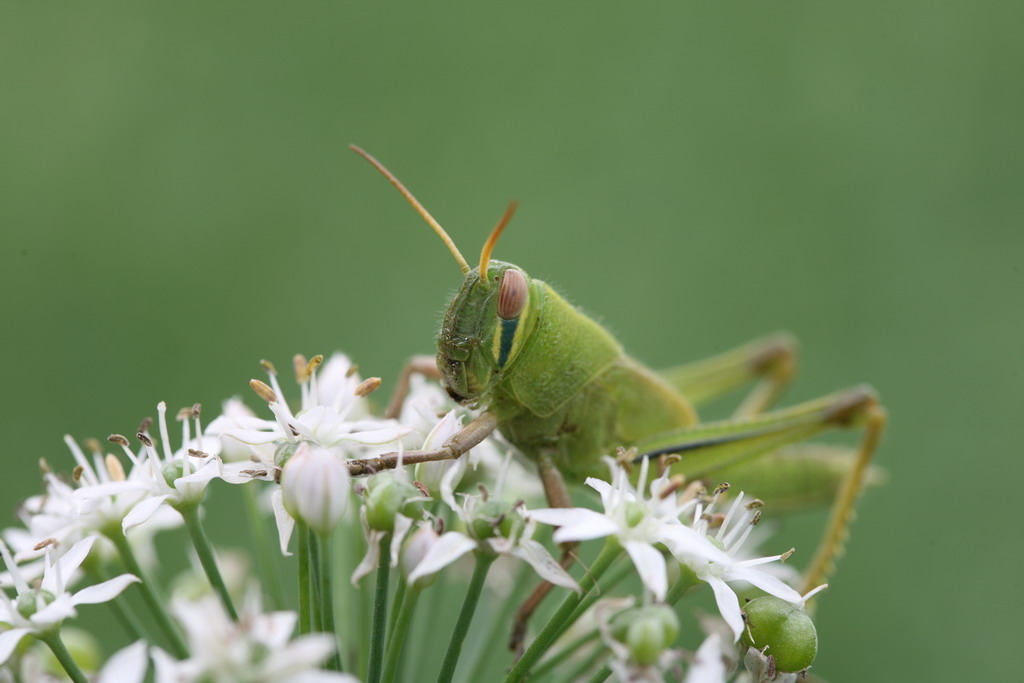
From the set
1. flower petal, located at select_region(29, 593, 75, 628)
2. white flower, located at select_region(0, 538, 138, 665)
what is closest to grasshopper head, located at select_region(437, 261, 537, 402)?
white flower, located at select_region(0, 538, 138, 665)

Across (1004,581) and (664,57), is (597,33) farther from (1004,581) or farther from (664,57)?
(1004,581)

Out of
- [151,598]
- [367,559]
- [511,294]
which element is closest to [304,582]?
[367,559]

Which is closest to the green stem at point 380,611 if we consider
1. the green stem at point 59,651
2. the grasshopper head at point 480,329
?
the green stem at point 59,651

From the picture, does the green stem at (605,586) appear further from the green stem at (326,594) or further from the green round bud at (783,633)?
the green stem at (326,594)

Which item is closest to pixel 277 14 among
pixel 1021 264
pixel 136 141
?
pixel 136 141

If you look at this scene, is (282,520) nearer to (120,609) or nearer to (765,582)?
(120,609)
